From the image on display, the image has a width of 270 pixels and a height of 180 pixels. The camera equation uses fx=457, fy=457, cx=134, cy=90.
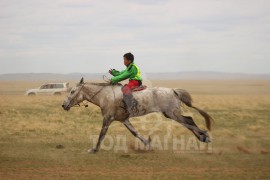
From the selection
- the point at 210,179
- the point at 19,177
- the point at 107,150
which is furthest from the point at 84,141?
the point at 210,179

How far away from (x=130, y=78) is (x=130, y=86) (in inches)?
8.1

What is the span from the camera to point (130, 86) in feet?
38.5

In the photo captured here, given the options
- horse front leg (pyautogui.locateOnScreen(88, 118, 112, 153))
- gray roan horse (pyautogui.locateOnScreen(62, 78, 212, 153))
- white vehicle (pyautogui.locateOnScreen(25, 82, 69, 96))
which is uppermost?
gray roan horse (pyautogui.locateOnScreen(62, 78, 212, 153))

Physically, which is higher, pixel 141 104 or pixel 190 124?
pixel 141 104

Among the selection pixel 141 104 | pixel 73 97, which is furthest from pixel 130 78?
pixel 73 97

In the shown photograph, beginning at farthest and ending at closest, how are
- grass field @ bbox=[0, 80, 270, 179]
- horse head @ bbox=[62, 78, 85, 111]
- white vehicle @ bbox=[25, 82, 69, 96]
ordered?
white vehicle @ bbox=[25, 82, 69, 96] < horse head @ bbox=[62, 78, 85, 111] < grass field @ bbox=[0, 80, 270, 179]

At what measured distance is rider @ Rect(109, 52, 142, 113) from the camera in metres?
11.5

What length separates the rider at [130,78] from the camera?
11516mm

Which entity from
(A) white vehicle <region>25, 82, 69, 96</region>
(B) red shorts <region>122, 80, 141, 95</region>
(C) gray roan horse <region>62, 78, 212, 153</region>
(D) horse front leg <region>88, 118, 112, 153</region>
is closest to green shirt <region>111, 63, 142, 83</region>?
(B) red shorts <region>122, 80, 141, 95</region>

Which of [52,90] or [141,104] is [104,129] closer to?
[141,104]

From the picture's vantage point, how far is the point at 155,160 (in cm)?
1085

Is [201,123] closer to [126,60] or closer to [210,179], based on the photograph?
[126,60]

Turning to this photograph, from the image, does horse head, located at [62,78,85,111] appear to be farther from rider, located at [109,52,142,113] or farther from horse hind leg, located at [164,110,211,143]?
horse hind leg, located at [164,110,211,143]

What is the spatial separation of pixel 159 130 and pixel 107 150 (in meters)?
5.12
